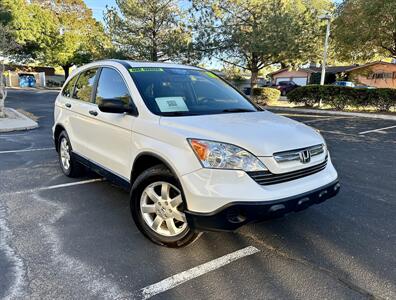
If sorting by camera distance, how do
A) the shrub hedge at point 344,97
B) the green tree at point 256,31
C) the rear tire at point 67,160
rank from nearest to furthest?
1. the rear tire at point 67,160
2. the shrub hedge at point 344,97
3. the green tree at point 256,31

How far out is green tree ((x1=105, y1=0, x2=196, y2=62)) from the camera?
78.2ft

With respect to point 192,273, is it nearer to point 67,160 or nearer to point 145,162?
point 145,162

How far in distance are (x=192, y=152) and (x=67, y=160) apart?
3135mm

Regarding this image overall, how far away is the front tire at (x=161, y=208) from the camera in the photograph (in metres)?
2.96

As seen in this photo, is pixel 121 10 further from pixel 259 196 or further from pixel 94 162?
pixel 259 196

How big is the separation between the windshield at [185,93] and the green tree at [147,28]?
1998 cm

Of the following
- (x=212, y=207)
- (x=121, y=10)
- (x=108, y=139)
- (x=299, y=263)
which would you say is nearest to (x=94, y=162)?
(x=108, y=139)

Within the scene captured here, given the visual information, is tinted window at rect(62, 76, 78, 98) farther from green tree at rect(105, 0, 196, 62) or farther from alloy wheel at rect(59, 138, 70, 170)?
green tree at rect(105, 0, 196, 62)

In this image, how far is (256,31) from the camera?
68.3 feet

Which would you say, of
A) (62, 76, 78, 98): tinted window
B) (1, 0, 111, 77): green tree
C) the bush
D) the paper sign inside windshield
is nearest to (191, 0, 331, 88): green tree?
the bush

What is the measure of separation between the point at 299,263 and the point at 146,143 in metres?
1.77

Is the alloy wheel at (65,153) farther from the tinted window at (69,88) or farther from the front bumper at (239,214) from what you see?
the front bumper at (239,214)

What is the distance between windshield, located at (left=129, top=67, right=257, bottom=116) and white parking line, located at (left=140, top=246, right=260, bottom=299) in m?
1.42

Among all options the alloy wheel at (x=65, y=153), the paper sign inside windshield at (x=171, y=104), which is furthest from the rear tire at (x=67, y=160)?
the paper sign inside windshield at (x=171, y=104)
